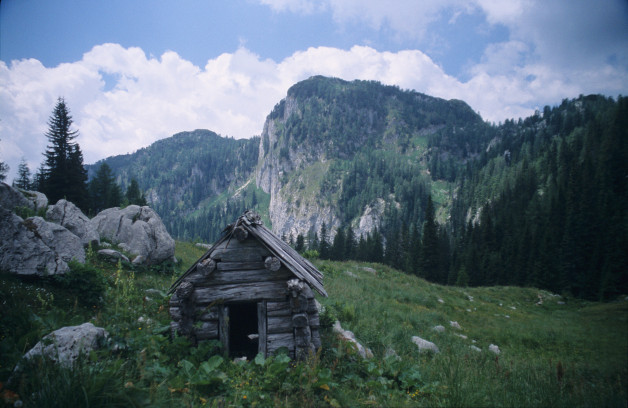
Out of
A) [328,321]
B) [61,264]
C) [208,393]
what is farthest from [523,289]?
[61,264]

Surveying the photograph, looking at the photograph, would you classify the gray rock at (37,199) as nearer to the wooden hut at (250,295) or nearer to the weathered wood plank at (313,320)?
the wooden hut at (250,295)

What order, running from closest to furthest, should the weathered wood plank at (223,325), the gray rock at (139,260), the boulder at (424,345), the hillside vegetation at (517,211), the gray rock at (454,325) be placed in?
1. the hillside vegetation at (517,211)
2. the weathered wood plank at (223,325)
3. the boulder at (424,345)
4. the gray rock at (139,260)
5. the gray rock at (454,325)

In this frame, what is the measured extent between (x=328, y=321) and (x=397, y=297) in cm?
1108

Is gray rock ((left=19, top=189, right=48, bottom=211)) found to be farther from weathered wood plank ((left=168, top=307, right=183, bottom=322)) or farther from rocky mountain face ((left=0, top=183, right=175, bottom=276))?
weathered wood plank ((left=168, top=307, right=183, bottom=322))

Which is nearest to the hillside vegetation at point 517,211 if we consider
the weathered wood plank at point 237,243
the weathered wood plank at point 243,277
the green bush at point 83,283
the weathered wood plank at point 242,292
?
the weathered wood plank at point 243,277

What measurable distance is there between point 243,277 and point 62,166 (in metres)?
39.0

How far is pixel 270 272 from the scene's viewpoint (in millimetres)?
7094

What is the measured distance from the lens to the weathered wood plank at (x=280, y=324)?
6.89 metres

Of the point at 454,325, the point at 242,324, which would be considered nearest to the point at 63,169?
the point at 242,324

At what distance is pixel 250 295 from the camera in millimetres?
6930

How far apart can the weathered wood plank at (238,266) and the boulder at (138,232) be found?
1003cm

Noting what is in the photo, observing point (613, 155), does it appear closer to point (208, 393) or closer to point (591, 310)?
point (591, 310)

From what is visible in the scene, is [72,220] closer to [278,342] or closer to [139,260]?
[139,260]

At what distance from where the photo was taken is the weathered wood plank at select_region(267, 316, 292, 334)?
6887 mm
